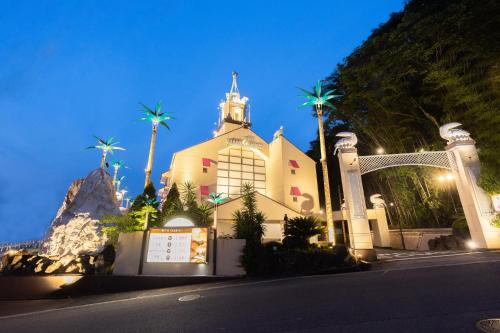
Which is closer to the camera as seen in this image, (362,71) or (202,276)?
(202,276)

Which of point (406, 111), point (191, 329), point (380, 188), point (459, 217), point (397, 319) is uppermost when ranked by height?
point (406, 111)

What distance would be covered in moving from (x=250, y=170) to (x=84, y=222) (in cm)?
1508

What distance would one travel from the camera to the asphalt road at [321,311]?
3.16m

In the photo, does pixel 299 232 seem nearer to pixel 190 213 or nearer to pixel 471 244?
pixel 190 213

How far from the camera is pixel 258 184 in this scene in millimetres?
24938

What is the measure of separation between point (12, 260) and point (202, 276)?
875cm

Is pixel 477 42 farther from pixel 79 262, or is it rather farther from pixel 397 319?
pixel 79 262

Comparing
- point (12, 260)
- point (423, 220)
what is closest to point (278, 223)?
point (423, 220)

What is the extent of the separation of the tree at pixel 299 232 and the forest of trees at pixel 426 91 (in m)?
9.13

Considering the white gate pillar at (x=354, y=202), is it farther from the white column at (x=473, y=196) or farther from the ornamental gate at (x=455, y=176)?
the white column at (x=473, y=196)

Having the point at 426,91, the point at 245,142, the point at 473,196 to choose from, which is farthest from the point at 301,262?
the point at 245,142

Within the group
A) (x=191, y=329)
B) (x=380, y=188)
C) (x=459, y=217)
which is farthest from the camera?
(x=380, y=188)

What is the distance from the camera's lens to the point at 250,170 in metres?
25.0

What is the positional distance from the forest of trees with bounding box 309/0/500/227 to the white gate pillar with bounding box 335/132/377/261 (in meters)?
6.03
